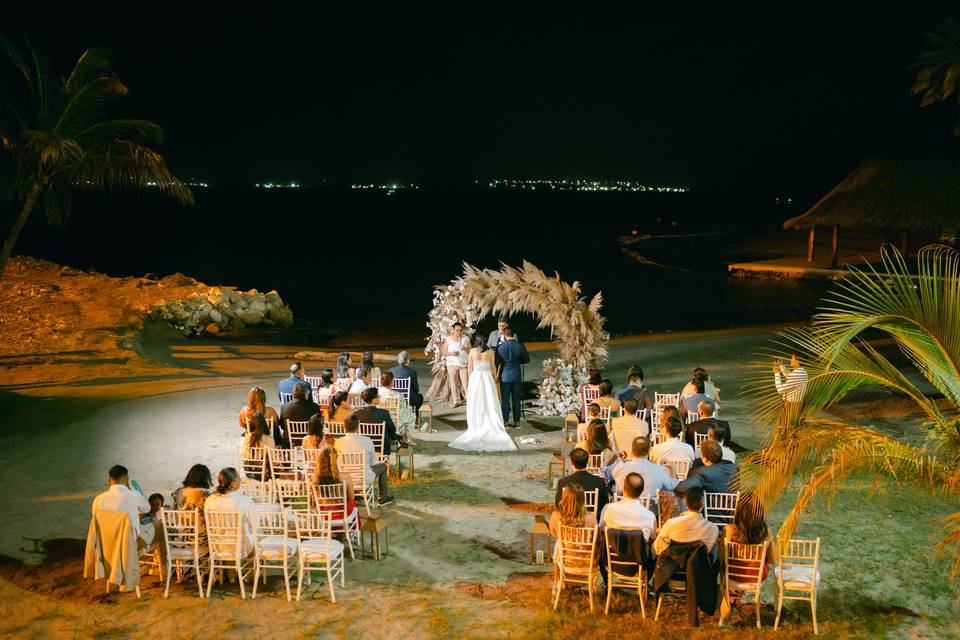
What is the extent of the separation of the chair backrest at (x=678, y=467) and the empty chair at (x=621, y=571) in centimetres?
221

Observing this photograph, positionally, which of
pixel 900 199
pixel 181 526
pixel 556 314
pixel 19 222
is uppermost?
pixel 900 199

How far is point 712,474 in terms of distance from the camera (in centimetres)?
881

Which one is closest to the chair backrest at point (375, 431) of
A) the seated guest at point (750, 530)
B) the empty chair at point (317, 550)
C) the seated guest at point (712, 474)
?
the empty chair at point (317, 550)

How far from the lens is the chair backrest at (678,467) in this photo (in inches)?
386

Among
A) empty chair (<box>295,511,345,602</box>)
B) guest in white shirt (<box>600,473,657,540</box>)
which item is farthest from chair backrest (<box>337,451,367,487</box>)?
guest in white shirt (<box>600,473,657,540</box>)

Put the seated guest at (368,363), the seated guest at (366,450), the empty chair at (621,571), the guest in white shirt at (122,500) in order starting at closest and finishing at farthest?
the empty chair at (621,571) < the guest in white shirt at (122,500) < the seated guest at (366,450) < the seated guest at (368,363)

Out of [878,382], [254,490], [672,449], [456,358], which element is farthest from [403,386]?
[878,382]

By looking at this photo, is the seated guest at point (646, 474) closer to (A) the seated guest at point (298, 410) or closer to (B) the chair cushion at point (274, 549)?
(B) the chair cushion at point (274, 549)

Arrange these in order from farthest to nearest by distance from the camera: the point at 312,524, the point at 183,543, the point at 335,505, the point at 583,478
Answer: the point at 335,505, the point at 583,478, the point at 312,524, the point at 183,543

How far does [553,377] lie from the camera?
15.7m

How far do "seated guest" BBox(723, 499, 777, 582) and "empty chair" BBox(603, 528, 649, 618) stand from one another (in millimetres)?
818

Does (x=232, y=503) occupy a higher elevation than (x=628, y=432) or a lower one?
lower

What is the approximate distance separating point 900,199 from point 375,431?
33936mm

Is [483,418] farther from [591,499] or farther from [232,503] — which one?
[232,503]
